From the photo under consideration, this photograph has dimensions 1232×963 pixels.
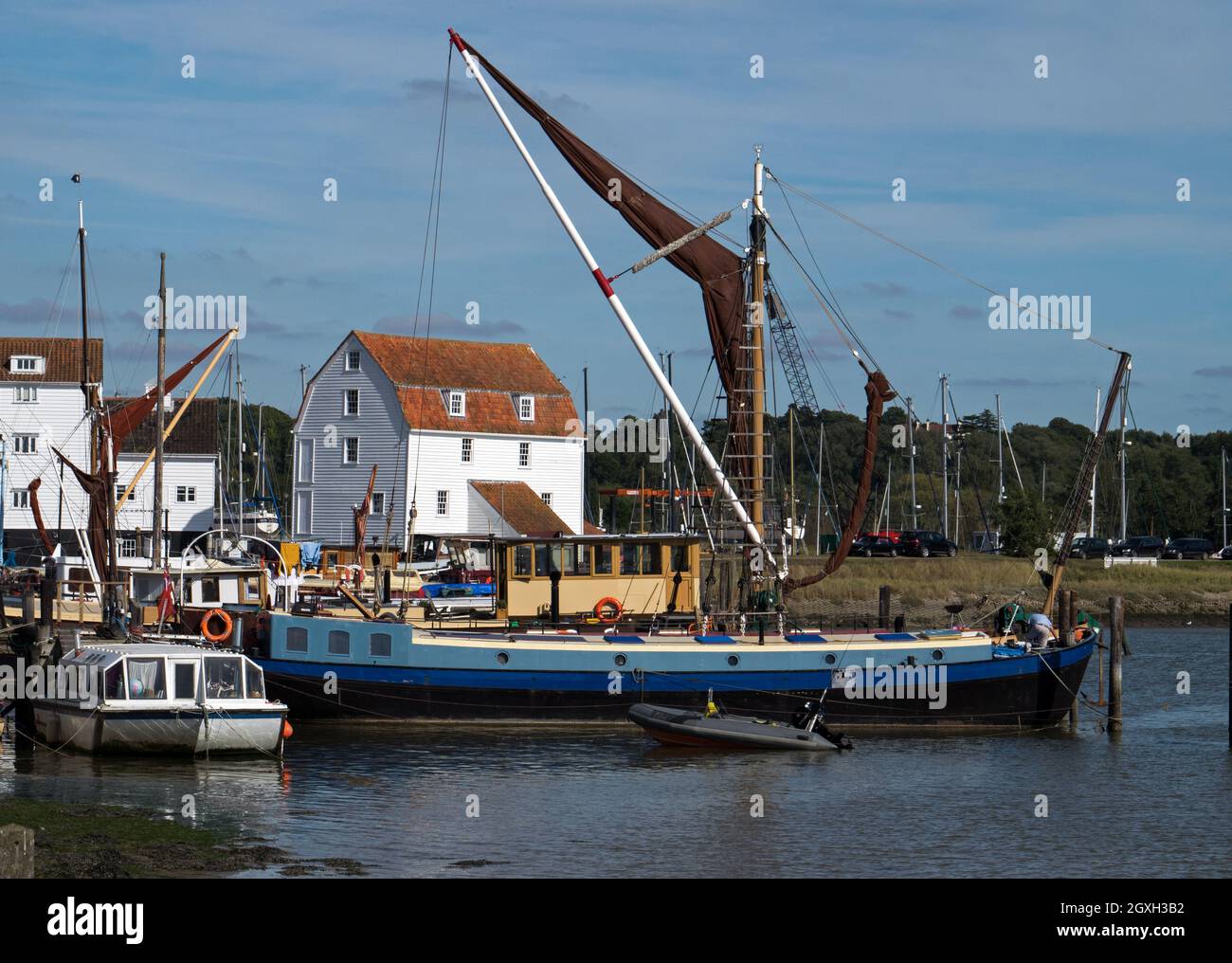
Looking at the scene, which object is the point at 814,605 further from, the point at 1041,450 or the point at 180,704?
the point at 1041,450

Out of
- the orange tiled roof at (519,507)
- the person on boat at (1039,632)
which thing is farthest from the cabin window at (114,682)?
the orange tiled roof at (519,507)

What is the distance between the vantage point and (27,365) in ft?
294

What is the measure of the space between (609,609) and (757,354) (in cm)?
841

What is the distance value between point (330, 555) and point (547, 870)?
57.7m

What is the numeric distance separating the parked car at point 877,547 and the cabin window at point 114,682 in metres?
63.9

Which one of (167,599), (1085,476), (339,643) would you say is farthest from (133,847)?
(1085,476)

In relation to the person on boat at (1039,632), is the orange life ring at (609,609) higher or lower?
higher

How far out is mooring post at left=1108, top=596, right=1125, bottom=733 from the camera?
42.0 metres

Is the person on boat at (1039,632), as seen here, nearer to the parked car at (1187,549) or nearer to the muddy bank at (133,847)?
the muddy bank at (133,847)

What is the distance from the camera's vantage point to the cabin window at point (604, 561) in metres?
45.5

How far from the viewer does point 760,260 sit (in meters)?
45.9

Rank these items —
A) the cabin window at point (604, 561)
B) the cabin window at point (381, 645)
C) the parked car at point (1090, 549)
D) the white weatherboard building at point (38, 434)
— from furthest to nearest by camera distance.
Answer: the parked car at point (1090, 549) → the white weatherboard building at point (38, 434) → the cabin window at point (604, 561) → the cabin window at point (381, 645)

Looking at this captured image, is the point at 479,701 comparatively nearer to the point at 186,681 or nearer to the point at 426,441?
the point at 186,681
